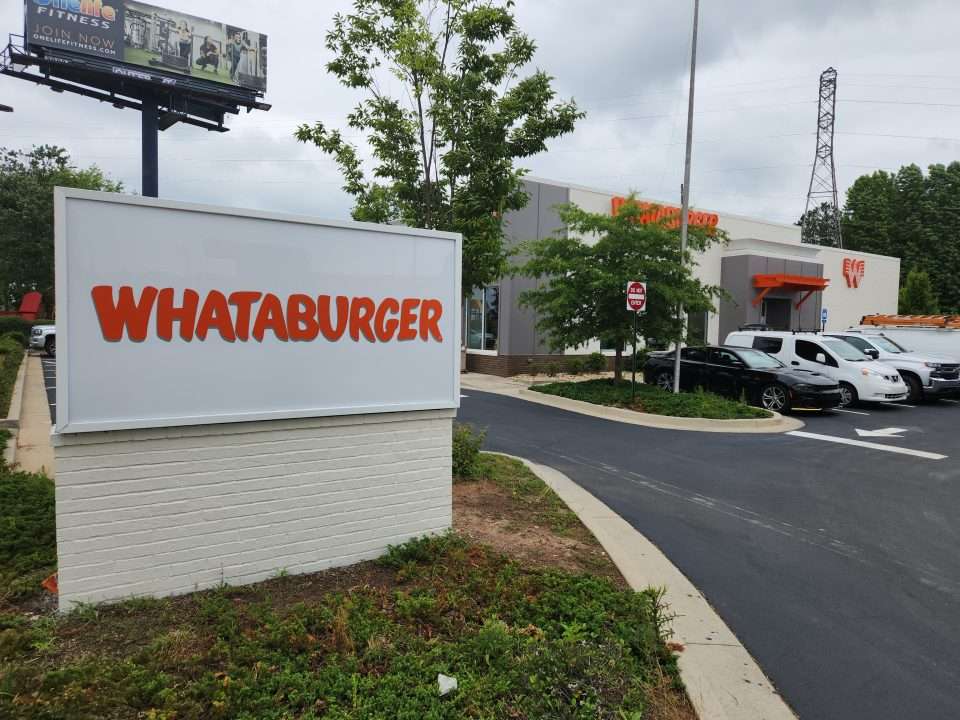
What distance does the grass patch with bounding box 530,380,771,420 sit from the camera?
1358 cm

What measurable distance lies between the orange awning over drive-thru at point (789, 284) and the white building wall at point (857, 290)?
3691 millimetres

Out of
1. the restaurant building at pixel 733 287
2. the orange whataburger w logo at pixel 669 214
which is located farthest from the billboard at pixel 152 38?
the orange whataburger w logo at pixel 669 214

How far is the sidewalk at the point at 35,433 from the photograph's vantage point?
823 centimetres

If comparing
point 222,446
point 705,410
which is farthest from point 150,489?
point 705,410

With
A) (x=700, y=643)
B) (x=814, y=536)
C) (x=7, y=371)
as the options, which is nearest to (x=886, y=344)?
(x=814, y=536)

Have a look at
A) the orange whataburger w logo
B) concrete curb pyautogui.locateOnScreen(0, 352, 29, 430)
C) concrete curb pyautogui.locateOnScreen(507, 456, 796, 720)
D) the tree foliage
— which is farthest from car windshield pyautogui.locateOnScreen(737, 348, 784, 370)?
the tree foliage

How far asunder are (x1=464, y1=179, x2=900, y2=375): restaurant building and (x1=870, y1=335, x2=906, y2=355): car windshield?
387 cm

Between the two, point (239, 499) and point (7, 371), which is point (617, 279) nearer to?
point (239, 499)

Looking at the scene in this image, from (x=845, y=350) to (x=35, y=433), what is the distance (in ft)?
55.6

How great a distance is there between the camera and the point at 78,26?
111 feet

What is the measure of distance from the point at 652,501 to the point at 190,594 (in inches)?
194

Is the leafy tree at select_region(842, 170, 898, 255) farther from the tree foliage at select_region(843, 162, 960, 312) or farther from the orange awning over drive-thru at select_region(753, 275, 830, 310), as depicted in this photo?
the orange awning over drive-thru at select_region(753, 275, 830, 310)

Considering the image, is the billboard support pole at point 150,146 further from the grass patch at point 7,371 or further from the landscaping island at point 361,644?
the landscaping island at point 361,644

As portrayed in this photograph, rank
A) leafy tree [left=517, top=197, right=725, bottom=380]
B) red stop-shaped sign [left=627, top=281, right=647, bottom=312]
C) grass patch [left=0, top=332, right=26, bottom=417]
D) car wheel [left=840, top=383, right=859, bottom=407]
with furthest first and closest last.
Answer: car wheel [left=840, top=383, right=859, bottom=407]
leafy tree [left=517, top=197, right=725, bottom=380]
red stop-shaped sign [left=627, top=281, right=647, bottom=312]
grass patch [left=0, top=332, right=26, bottom=417]
